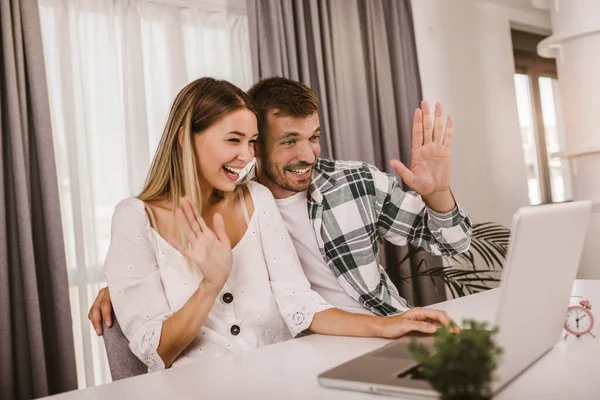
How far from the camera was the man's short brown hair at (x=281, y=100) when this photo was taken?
189cm

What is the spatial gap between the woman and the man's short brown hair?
21 cm

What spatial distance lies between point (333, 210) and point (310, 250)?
154 mm

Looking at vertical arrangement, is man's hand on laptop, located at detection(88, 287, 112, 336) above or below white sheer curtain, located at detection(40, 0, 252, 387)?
below

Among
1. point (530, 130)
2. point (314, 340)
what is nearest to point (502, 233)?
point (530, 130)

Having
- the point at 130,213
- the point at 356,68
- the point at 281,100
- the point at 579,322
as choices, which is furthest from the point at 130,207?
the point at 356,68

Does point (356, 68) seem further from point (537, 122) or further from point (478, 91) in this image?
point (537, 122)

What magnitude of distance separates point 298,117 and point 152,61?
4.18ft

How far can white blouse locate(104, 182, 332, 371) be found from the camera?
140cm

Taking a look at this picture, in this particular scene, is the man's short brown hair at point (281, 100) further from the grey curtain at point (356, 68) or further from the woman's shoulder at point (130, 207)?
the grey curtain at point (356, 68)

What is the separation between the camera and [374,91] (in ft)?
11.2

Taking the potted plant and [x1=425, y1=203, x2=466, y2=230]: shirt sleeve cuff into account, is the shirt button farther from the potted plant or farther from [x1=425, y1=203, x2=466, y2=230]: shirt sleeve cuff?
the potted plant

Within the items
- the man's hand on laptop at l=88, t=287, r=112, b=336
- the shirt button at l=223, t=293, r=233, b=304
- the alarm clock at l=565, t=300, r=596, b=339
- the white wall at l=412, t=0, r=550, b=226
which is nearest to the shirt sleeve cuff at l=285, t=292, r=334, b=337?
the shirt button at l=223, t=293, r=233, b=304

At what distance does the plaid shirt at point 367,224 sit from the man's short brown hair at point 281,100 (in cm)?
23

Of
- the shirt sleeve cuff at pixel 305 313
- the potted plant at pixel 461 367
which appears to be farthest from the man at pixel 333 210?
the potted plant at pixel 461 367
